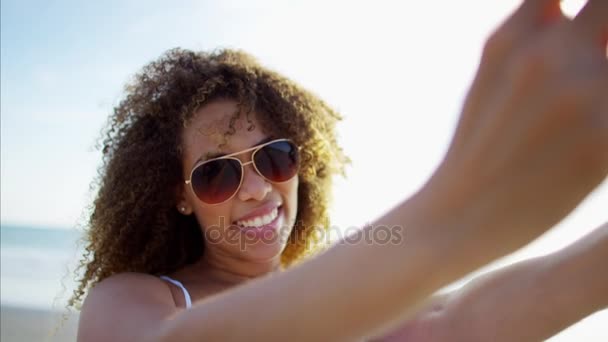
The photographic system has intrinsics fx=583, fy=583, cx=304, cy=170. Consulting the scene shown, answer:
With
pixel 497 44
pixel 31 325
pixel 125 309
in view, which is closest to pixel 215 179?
pixel 125 309

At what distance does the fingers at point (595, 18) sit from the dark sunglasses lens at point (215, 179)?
189cm

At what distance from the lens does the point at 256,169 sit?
2.50 meters

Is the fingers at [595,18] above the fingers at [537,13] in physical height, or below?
below

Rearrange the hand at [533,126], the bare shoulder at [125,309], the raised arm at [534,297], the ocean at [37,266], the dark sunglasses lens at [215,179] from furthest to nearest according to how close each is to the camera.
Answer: the ocean at [37,266] < the dark sunglasses lens at [215,179] < the bare shoulder at [125,309] < the raised arm at [534,297] < the hand at [533,126]

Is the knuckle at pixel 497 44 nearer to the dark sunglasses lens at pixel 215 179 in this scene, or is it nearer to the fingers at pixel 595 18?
A: the fingers at pixel 595 18

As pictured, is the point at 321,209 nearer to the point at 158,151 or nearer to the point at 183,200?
the point at 183,200

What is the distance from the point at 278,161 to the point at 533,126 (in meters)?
1.92

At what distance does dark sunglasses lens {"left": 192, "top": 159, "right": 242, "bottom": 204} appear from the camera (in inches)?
96.3

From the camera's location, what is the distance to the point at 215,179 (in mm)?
2443

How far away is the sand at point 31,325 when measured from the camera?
23.4 ft

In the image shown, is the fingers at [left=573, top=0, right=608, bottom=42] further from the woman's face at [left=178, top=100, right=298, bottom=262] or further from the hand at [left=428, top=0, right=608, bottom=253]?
the woman's face at [left=178, top=100, right=298, bottom=262]

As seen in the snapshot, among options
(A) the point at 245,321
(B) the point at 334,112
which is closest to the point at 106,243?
(B) the point at 334,112

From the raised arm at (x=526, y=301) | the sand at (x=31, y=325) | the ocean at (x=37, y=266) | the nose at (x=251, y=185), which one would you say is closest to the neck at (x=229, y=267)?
the nose at (x=251, y=185)

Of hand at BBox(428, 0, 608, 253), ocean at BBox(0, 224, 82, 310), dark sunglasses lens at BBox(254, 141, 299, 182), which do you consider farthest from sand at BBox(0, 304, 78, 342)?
hand at BBox(428, 0, 608, 253)
